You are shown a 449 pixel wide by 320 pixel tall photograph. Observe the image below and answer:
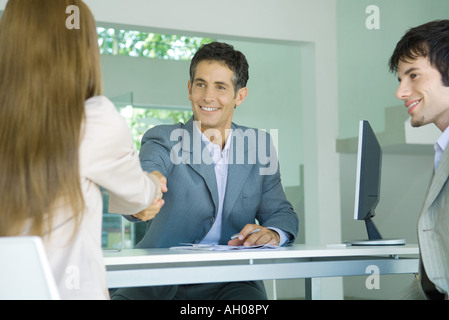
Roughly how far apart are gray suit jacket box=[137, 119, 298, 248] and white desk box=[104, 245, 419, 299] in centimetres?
38

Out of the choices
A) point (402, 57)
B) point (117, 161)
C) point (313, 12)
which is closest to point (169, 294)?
point (117, 161)

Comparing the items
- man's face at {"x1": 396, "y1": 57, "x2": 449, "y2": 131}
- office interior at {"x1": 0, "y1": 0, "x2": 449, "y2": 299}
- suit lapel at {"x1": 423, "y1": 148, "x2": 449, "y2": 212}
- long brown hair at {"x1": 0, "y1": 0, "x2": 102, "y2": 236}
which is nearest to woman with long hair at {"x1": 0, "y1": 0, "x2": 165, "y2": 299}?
long brown hair at {"x1": 0, "y1": 0, "x2": 102, "y2": 236}

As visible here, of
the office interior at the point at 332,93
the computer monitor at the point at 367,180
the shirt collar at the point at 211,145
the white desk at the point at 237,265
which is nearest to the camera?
the white desk at the point at 237,265

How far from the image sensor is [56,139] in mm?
1328

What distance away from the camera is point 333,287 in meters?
4.98

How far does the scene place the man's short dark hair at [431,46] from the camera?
2.13 metres

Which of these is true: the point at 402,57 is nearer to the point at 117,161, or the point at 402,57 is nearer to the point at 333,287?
the point at 117,161

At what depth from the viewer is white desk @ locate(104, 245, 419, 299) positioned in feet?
6.23

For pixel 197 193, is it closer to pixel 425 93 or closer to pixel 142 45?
pixel 425 93

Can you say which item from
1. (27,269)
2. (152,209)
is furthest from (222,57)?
(27,269)

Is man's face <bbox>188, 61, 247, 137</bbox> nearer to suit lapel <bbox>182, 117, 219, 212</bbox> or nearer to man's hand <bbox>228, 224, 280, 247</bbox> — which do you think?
suit lapel <bbox>182, 117, 219, 212</bbox>

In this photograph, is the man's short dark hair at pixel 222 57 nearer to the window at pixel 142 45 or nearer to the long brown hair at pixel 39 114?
the long brown hair at pixel 39 114

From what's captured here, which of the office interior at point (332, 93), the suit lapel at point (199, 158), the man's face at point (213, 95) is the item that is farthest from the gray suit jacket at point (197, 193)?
the office interior at point (332, 93)

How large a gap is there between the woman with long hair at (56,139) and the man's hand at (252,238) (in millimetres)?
1033
